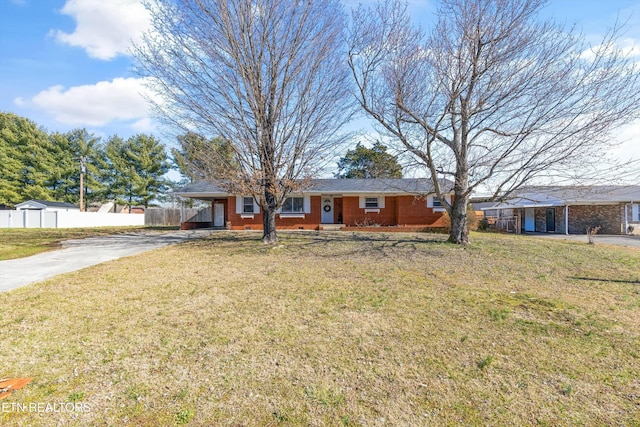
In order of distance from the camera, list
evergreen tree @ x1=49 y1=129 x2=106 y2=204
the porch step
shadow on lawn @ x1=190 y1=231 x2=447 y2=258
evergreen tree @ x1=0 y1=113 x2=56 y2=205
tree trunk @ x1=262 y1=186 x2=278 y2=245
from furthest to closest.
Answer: evergreen tree @ x1=49 y1=129 x2=106 y2=204, evergreen tree @ x1=0 y1=113 x2=56 y2=205, the porch step, tree trunk @ x1=262 y1=186 x2=278 y2=245, shadow on lawn @ x1=190 y1=231 x2=447 y2=258

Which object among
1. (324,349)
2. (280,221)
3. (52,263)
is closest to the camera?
(324,349)

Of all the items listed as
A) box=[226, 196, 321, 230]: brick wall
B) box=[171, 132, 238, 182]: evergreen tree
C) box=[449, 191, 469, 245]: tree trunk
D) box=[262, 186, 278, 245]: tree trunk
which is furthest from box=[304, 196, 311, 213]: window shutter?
box=[449, 191, 469, 245]: tree trunk

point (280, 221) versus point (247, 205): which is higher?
point (247, 205)

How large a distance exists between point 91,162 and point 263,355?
42780 mm

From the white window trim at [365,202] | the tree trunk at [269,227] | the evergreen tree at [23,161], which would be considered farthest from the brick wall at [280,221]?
the evergreen tree at [23,161]

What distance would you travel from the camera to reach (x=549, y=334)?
398 cm

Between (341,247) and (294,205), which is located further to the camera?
(294,205)

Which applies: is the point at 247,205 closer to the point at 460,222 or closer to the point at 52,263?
the point at 52,263

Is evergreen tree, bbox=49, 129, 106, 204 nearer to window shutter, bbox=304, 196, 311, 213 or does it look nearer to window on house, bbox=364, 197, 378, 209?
window shutter, bbox=304, 196, 311, 213

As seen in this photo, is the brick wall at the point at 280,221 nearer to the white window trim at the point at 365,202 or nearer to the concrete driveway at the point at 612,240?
the white window trim at the point at 365,202

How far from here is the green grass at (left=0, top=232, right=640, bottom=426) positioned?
2535 mm

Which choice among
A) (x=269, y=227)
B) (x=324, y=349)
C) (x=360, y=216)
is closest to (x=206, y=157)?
(x=269, y=227)

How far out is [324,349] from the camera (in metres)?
3.51

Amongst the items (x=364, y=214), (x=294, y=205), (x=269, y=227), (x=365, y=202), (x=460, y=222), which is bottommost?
(x=269, y=227)
